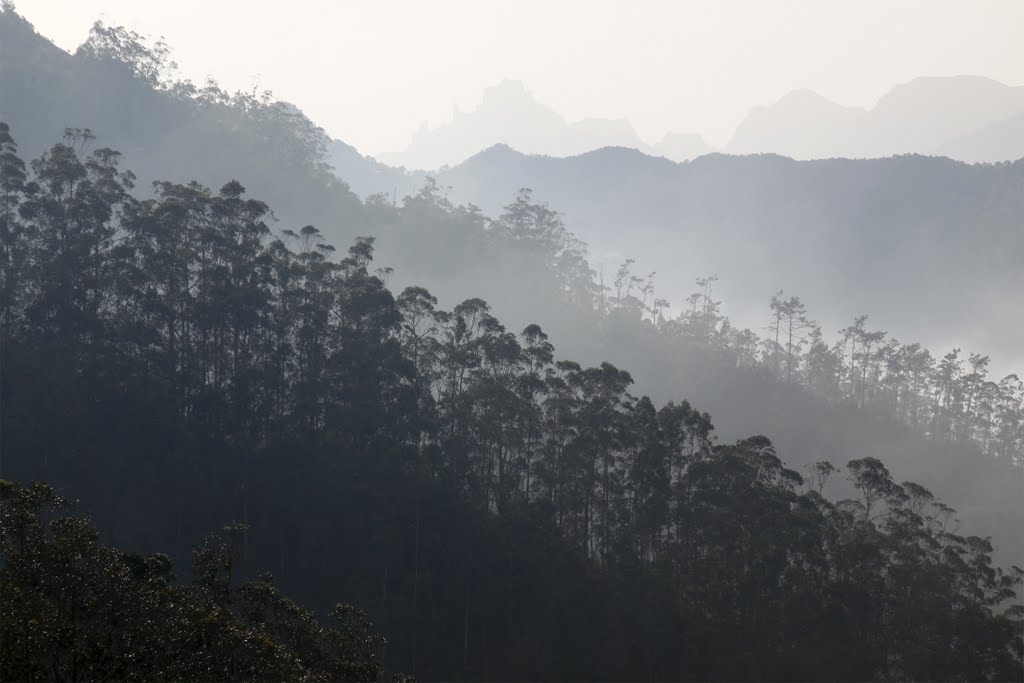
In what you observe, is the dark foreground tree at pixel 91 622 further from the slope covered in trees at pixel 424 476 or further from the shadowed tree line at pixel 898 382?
the shadowed tree line at pixel 898 382

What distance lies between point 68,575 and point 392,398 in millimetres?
31883

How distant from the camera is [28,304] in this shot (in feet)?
148

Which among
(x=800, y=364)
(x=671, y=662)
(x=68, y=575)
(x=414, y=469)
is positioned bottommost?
(x=671, y=662)

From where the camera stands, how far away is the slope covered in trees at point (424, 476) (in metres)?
40.9

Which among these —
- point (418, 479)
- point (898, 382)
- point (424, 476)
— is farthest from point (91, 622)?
point (898, 382)

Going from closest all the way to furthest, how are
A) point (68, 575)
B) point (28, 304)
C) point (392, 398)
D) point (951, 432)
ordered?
point (68, 575)
point (28, 304)
point (392, 398)
point (951, 432)

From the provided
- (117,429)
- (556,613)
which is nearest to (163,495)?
(117,429)

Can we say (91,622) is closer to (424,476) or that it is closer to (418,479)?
(418,479)

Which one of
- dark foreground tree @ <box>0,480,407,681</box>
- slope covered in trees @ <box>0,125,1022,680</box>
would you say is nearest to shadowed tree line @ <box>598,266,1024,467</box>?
slope covered in trees @ <box>0,125,1022,680</box>

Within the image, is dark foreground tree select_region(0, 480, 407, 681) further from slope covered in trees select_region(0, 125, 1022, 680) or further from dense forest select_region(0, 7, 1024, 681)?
slope covered in trees select_region(0, 125, 1022, 680)

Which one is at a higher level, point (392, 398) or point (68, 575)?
point (392, 398)

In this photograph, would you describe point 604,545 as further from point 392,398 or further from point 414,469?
point 392,398

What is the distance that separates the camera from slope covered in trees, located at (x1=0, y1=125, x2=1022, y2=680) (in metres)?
40.9

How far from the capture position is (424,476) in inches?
1826
